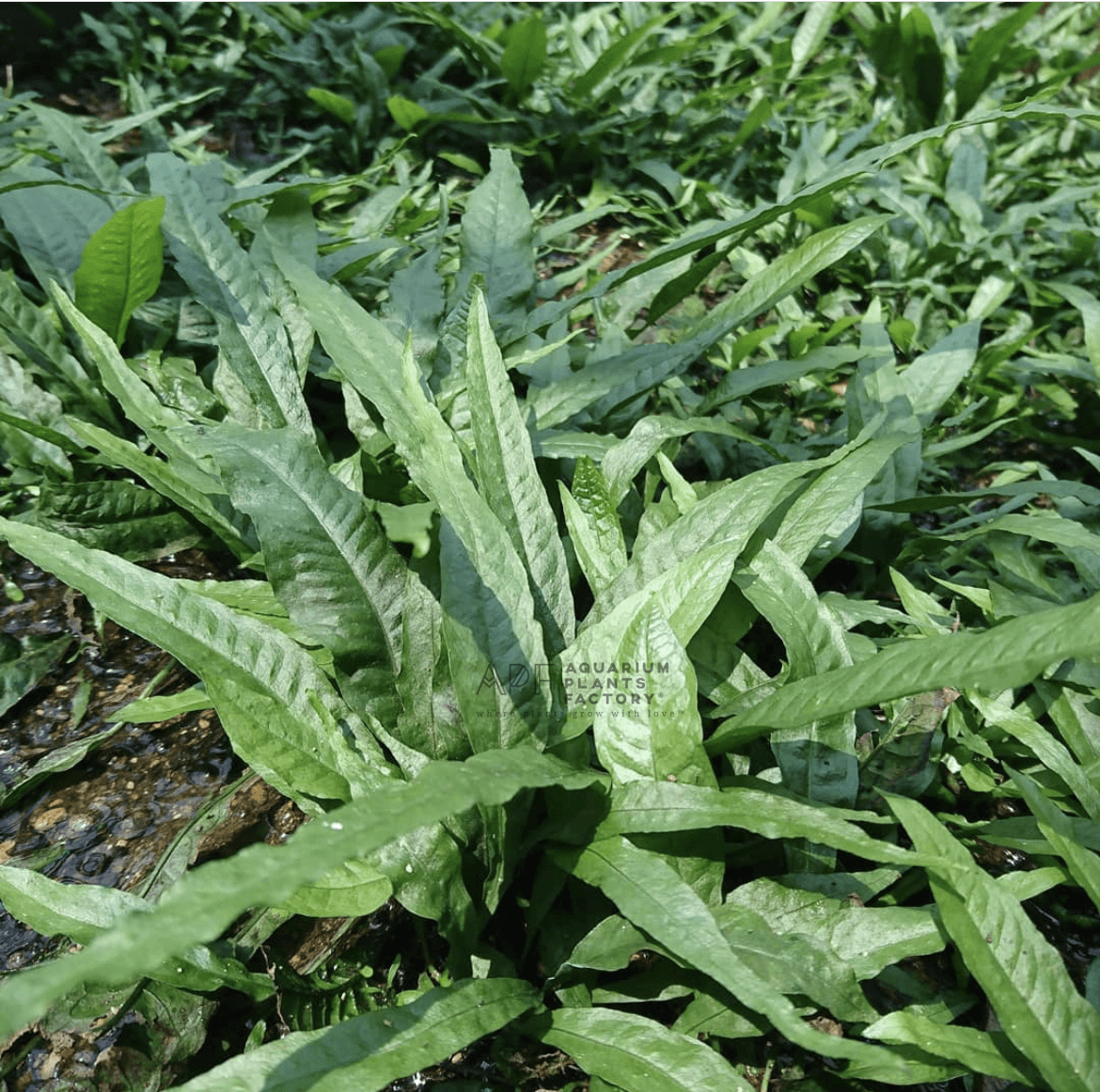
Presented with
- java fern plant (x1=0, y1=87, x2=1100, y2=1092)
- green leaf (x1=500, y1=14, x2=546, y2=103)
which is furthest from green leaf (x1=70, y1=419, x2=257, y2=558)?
green leaf (x1=500, y1=14, x2=546, y2=103)

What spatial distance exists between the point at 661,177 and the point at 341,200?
2.97ft

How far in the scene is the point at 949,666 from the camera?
3.26 ft

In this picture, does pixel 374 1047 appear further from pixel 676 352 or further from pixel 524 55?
pixel 524 55

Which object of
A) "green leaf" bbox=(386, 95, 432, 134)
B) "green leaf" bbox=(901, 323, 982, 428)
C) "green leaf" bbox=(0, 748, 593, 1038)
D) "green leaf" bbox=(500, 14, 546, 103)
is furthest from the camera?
"green leaf" bbox=(500, 14, 546, 103)

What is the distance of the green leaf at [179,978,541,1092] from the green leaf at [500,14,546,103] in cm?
260

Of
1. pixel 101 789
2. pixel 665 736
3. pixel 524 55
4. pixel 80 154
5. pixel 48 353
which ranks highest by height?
pixel 80 154

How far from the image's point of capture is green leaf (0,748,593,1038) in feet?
2.19

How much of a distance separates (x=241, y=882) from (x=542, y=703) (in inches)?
20.6

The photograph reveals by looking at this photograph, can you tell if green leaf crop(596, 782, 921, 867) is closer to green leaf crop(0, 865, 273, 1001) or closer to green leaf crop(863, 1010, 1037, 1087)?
green leaf crop(863, 1010, 1037, 1087)

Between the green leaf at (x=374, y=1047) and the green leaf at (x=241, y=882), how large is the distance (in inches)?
1.4

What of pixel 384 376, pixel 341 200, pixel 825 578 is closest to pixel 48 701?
pixel 384 376

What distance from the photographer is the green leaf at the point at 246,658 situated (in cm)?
118

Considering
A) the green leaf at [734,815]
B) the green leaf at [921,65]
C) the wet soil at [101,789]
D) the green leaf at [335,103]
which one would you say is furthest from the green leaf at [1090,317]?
the green leaf at [335,103]

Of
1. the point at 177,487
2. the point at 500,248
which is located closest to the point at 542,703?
the point at 177,487
